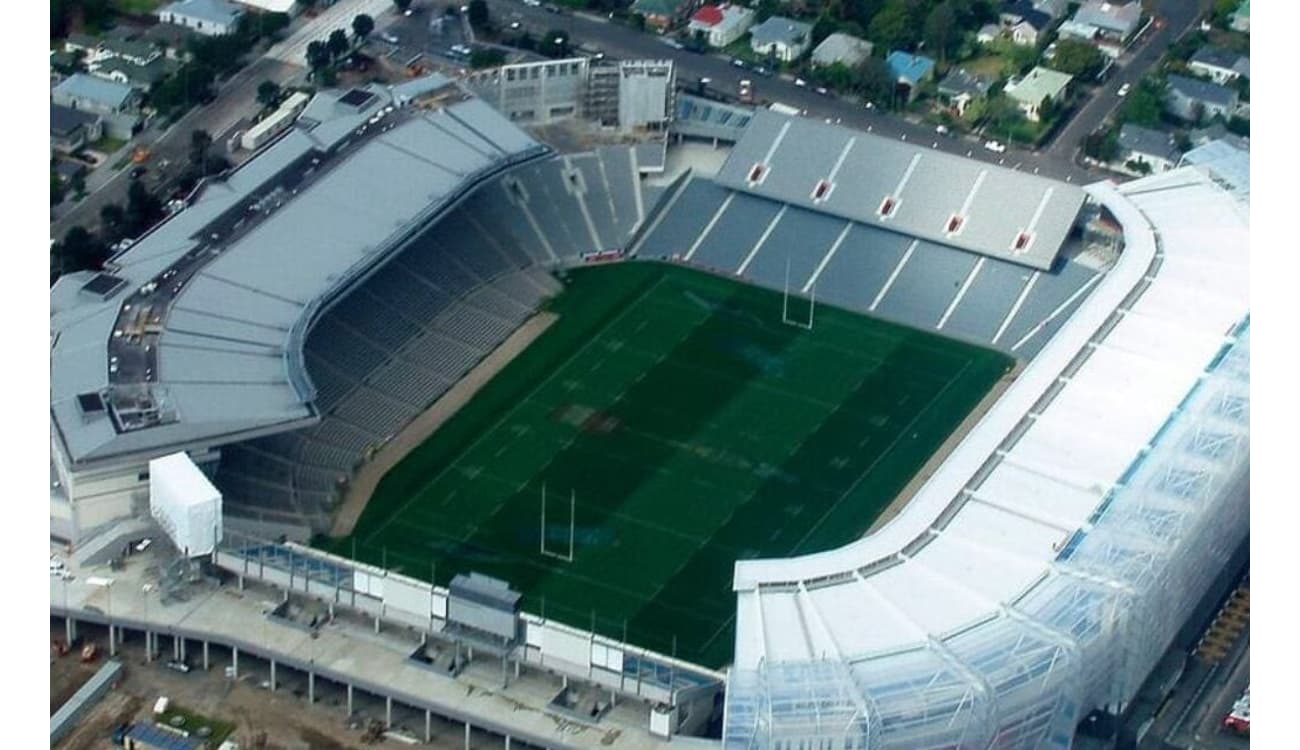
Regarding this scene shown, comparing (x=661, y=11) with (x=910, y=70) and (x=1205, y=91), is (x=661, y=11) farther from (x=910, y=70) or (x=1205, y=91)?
(x=1205, y=91)

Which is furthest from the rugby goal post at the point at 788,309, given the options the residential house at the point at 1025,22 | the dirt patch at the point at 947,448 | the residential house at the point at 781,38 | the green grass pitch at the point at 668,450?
the residential house at the point at 1025,22

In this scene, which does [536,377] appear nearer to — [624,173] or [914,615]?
[624,173]

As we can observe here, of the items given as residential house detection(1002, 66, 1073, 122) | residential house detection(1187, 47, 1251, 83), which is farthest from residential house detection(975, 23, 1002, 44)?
residential house detection(1187, 47, 1251, 83)

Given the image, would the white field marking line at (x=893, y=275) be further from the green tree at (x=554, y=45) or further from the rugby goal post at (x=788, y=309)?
the green tree at (x=554, y=45)

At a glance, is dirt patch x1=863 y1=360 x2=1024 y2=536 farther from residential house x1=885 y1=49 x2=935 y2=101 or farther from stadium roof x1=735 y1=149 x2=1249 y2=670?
residential house x1=885 y1=49 x2=935 y2=101

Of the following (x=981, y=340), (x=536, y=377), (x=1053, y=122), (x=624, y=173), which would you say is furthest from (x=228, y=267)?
(x=1053, y=122)

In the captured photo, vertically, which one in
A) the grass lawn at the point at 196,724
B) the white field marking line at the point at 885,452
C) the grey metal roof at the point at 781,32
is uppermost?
the grey metal roof at the point at 781,32
